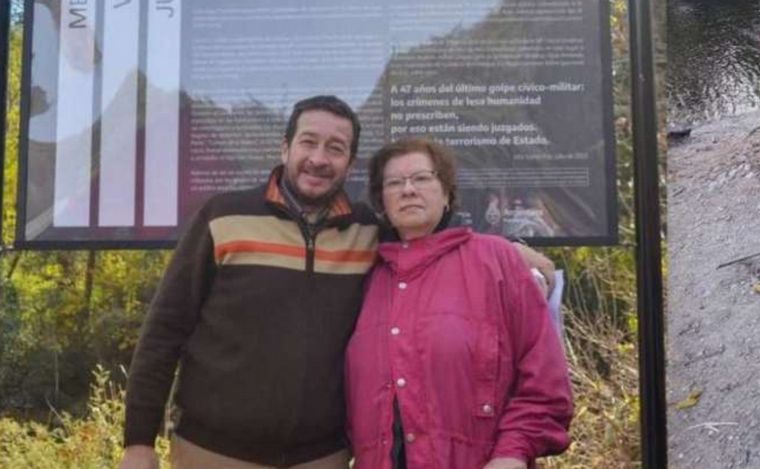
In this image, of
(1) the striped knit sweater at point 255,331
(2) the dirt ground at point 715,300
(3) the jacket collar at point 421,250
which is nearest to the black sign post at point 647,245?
(2) the dirt ground at point 715,300

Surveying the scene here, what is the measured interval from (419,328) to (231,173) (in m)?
1.18

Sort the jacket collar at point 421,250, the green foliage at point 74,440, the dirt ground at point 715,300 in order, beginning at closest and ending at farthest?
the jacket collar at point 421,250 < the dirt ground at point 715,300 < the green foliage at point 74,440

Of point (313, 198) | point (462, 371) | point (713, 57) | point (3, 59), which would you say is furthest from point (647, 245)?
point (3, 59)

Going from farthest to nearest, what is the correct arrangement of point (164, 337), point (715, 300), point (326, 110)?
1. point (715, 300)
2. point (326, 110)
3. point (164, 337)

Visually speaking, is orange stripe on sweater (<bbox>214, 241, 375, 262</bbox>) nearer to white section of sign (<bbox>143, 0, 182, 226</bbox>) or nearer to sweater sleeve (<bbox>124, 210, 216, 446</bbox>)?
sweater sleeve (<bbox>124, 210, 216, 446</bbox>)

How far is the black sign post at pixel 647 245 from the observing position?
121 inches

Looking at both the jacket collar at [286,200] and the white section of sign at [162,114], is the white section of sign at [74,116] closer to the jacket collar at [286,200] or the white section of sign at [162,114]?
the white section of sign at [162,114]

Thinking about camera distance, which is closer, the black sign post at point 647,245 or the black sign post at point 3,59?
the black sign post at point 647,245

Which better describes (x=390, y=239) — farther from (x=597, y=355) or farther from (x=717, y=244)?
(x=597, y=355)

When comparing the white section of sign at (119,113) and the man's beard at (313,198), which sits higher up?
the white section of sign at (119,113)

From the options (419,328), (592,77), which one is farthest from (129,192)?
(592,77)

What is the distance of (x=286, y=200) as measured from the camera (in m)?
2.81

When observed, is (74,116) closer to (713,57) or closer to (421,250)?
(421,250)

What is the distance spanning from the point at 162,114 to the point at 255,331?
3.57ft
